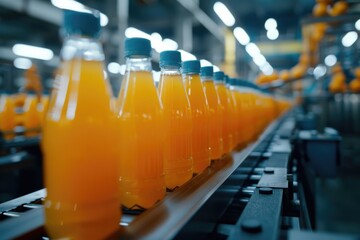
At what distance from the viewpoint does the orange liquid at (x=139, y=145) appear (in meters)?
0.57

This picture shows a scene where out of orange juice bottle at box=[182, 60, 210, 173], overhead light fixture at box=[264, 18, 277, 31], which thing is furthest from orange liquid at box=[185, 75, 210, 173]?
overhead light fixture at box=[264, 18, 277, 31]

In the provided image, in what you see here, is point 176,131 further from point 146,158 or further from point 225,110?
point 225,110

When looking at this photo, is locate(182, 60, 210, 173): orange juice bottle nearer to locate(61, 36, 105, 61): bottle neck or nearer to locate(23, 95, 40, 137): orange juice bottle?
locate(61, 36, 105, 61): bottle neck

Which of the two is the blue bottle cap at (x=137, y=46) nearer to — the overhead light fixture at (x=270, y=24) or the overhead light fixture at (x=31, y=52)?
the overhead light fixture at (x=31, y=52)

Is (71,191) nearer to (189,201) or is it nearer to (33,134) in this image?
(189,201)

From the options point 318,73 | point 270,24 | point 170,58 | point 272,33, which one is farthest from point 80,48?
point 272,33

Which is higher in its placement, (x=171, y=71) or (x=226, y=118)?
(x=171, y=71)

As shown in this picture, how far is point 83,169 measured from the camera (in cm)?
46

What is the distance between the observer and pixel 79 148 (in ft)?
1.49

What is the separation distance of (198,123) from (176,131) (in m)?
0.14

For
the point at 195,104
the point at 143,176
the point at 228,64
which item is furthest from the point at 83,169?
the point at 228,64

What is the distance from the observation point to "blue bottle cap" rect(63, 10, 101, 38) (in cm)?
45

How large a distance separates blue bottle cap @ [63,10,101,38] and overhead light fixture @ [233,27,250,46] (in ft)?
29.5

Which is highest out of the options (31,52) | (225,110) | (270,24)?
(270,24)
